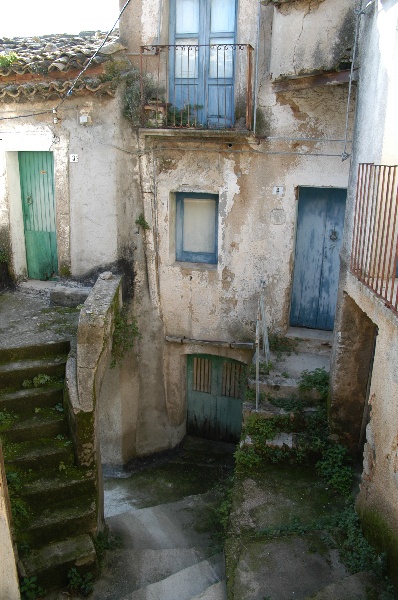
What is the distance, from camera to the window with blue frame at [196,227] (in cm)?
997

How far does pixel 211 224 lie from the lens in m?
10.0

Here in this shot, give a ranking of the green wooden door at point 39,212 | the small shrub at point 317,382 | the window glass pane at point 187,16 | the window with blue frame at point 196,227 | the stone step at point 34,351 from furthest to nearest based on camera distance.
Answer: the green wooden door at point 39,212
the window with blue frame at point 196,227
the window glass pane at point 187,16
the small shrub at point 317,382
the stone step at point 34,351

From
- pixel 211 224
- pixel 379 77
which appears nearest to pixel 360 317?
pixel 379 77

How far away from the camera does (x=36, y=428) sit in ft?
23.8

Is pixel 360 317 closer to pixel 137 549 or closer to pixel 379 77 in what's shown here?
pixel 379 77

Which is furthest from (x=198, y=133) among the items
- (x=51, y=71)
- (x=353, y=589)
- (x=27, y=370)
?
(x=353, y=589)

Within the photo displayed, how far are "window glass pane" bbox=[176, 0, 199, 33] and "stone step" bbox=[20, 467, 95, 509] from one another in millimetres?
7686

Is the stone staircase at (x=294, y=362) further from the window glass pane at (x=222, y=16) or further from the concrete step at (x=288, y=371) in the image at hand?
the window glass pane at (x=222, y=16)

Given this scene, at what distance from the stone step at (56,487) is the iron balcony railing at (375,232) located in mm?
4480

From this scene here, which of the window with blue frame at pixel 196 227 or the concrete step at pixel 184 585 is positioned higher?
the window with blue frame at pixel 196 227

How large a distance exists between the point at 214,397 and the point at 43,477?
4707 millimetres

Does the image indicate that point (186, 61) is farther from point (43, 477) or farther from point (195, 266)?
point (43, 477)

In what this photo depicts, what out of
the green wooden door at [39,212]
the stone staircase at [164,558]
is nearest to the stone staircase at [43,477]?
the stone staircase at [164,558]

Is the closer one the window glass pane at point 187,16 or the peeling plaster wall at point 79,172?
the window glass pane at point 187,16
